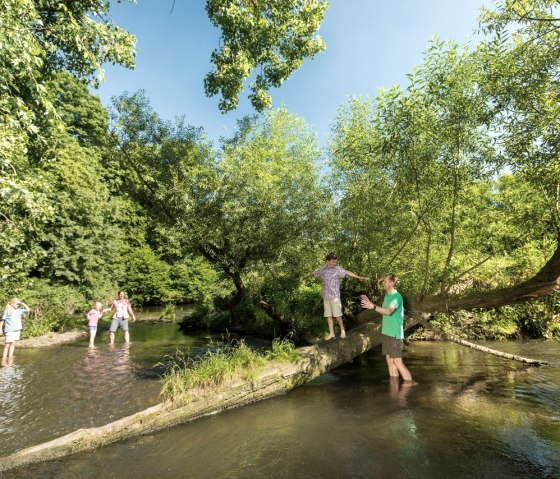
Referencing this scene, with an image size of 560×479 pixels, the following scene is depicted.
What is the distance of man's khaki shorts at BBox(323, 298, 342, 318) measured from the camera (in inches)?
375

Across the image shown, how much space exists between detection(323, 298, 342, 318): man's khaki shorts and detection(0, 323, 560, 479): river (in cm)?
170

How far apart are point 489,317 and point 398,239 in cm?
541

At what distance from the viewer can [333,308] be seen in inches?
377

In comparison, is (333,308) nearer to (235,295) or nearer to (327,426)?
(327,426)

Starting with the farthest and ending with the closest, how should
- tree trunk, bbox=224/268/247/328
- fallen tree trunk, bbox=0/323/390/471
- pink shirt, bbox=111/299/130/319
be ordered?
pink shirt, bbox=111/299/130/319, tree trunk, bbox=224/268/247/328, fallen tree trunk, bbox=0/323/390/471

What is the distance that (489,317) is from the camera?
13.4 metres

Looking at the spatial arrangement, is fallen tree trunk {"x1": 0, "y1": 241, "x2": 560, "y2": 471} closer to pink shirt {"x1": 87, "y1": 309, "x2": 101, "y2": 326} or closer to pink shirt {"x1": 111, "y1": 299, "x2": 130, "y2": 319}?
Answer: pink shirt {"x1": 111, "y1": 299, "x2": 130, "y2": 319}

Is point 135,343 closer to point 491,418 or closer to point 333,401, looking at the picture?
point 333,401

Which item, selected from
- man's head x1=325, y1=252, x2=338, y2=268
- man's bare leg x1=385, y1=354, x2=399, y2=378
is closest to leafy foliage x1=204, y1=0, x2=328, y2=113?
man's head x1=325, y1=252, x2=338, y2=268

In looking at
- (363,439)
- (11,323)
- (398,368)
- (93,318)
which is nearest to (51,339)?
(93,318)

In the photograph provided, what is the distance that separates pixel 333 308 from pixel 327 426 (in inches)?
151

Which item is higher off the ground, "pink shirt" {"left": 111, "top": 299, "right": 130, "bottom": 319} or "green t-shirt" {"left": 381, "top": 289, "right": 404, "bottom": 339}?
"pink shirt" {"left": 111, "top": 299, "right": 130, "bottom": 319}

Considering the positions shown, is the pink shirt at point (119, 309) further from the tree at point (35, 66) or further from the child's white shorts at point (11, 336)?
the tree at point (35, 66)

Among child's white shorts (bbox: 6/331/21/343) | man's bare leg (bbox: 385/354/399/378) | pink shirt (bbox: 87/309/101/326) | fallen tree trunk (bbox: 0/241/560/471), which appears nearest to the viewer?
fallen tree trunk (bbox: 0/241/560/471)
